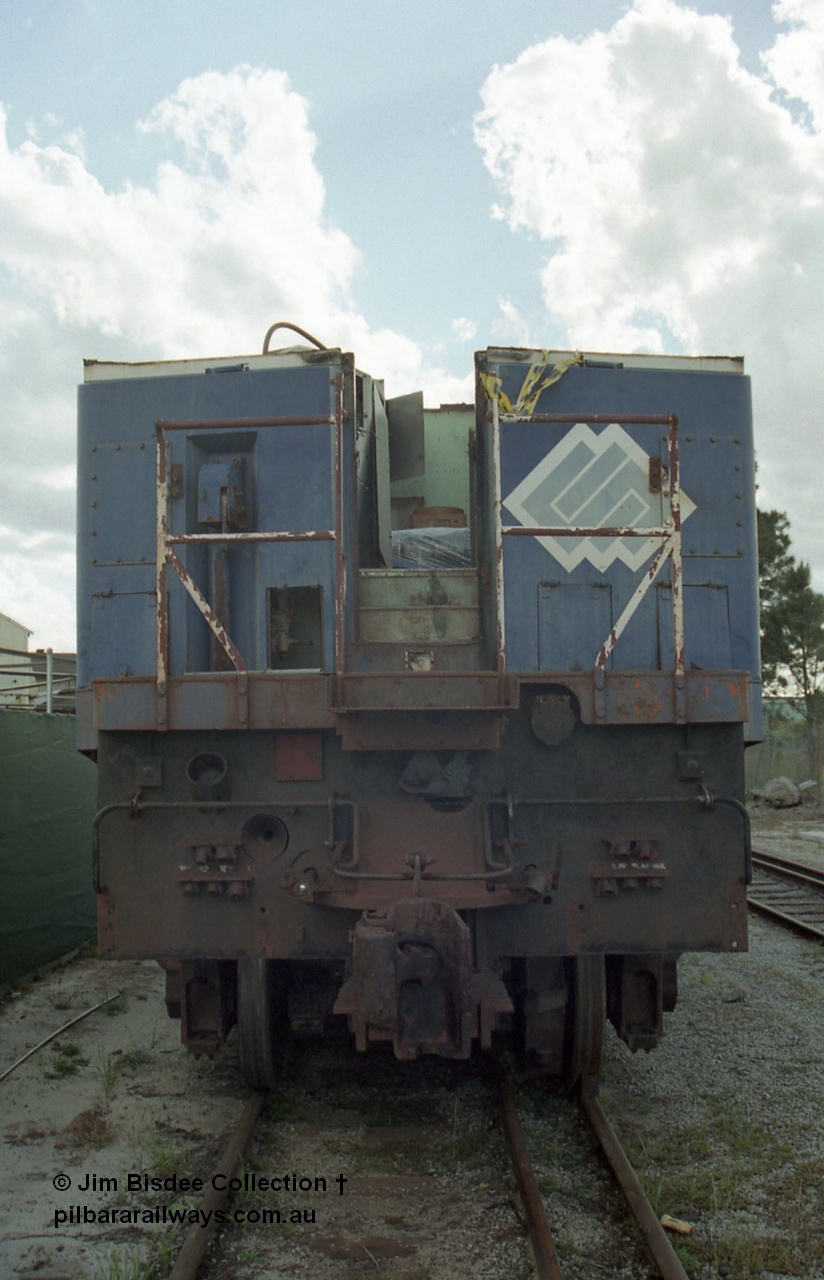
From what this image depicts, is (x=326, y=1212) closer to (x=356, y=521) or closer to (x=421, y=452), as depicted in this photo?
(x=356, y=521)

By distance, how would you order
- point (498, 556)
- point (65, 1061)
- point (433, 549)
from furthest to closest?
point (65, 1061) < point (433, 549) < point (498, 556)

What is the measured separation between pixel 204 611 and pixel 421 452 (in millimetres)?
2472

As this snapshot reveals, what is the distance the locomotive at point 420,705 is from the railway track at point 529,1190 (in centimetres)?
26

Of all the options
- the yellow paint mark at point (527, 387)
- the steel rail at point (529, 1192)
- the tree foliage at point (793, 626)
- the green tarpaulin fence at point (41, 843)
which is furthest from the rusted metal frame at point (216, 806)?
the tree foliage at point (793, 626)

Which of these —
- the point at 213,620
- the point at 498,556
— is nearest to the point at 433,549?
the point at 498,556

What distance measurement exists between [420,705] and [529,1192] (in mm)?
1907

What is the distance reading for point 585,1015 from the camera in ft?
15.9

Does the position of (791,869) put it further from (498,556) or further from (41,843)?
(498,556)

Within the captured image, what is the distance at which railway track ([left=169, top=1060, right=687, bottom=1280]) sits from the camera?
3.41 metres

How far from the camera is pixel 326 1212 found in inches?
155

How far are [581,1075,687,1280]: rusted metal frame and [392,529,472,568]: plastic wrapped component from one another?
8.90 ft

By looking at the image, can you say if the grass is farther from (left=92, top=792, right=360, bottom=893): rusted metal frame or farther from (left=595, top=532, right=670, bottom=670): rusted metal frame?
(left=595, top=532, right=670, bottom=670): rusted metal frame

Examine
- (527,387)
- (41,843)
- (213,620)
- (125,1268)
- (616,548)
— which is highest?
(527,387)

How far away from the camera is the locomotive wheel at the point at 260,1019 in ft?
15.6
